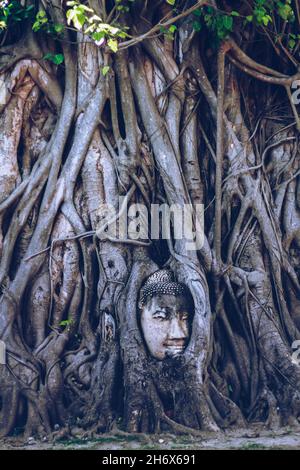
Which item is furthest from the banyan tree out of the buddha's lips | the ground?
the ground

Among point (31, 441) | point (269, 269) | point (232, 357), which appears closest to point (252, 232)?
point (269, 269)

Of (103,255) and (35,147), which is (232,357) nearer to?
(103,255)

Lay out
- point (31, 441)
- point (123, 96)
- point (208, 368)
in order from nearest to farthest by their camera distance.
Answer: point (31, 441) → point (208, 368) → point (123, 96)

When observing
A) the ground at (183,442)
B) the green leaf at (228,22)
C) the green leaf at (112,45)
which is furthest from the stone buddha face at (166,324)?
the green leaf at (228,22)

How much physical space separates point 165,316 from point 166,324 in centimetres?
8

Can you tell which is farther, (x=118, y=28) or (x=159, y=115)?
(x=159, y=115)

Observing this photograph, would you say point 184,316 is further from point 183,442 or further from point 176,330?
point 183,442

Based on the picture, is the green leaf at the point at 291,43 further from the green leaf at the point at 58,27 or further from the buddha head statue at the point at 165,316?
the buddha head statue at the point at 165,316

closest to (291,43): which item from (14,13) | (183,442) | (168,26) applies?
(168,26)

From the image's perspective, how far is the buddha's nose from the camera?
742 centimetres

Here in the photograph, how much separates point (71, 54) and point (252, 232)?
102 inches

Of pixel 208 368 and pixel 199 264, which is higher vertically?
pixel 199 264

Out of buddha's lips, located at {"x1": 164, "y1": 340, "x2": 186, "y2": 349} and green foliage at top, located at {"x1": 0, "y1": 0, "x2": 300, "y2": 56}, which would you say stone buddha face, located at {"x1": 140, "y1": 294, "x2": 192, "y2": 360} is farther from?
green foliage at top, located at {"x1": 0, "y1": 0, "x2": 300, "y2": 56}

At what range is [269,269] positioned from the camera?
26.5 ft
